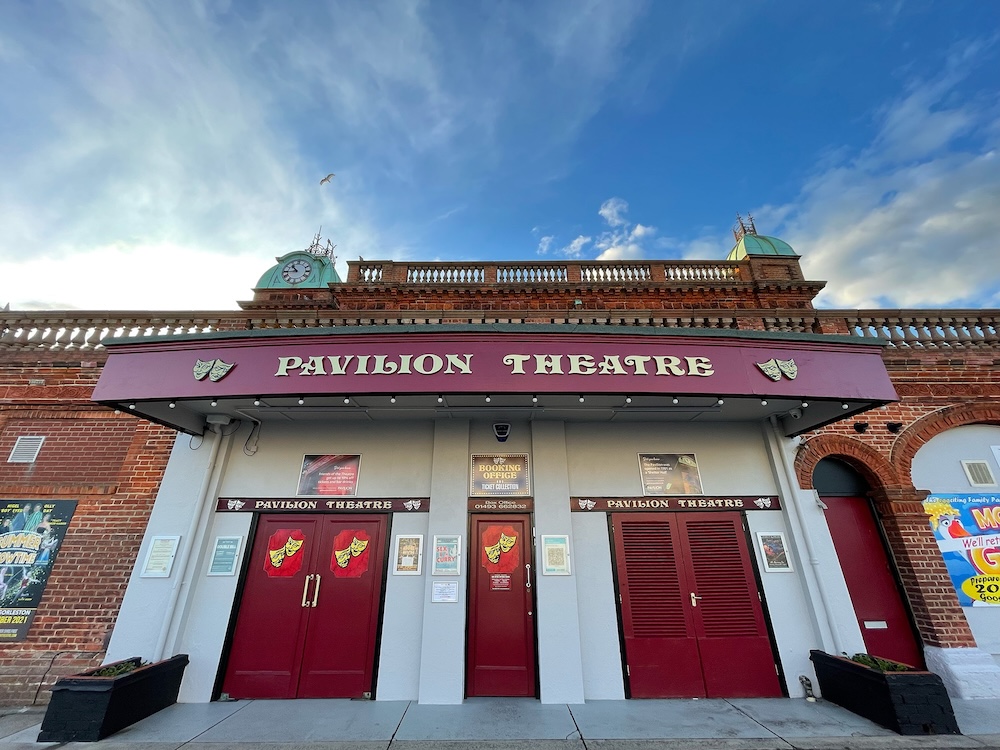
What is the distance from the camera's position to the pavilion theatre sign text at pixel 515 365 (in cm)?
525

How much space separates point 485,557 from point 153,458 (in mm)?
5616

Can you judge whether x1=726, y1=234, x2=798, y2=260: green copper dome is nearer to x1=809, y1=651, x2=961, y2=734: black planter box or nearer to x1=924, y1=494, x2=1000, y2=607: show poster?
x1=924, y1=494, x2=1000, y2=607: show poster

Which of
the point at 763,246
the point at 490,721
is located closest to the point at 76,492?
the point at 490,721

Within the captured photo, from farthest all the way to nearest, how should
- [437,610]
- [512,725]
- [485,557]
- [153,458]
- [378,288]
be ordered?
[378,288]
[153,458]
[485,557]
[437,610]
[512,725]

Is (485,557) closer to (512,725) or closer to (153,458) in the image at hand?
(512,725)

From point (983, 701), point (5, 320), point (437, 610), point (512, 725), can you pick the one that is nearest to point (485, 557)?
point (437, 610)

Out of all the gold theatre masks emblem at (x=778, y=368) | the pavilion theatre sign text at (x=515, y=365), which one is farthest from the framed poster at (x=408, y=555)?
the gold theatre masks emblem at (x=778, y=368)

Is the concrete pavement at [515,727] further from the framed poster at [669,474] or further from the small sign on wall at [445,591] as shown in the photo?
the framed poster at [669,474]

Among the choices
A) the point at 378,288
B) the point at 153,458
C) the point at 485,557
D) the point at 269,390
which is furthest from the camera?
the point at 378,288

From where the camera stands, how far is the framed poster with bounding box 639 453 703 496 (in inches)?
253

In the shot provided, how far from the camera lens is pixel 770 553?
241 inches

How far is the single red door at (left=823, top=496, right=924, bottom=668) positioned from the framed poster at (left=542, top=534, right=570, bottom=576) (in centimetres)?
439

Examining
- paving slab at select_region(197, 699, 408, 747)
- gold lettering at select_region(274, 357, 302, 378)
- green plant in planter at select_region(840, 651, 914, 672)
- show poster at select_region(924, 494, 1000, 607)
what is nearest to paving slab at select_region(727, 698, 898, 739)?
green plant in planter at select_region(840, 651, 914, 672)

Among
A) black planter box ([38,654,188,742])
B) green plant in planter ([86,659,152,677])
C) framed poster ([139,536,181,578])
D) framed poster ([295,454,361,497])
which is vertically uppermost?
framed poster ([295,454,361,497])
